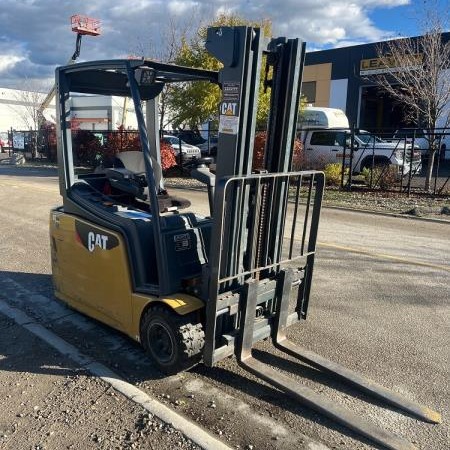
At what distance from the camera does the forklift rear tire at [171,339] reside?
3625mm

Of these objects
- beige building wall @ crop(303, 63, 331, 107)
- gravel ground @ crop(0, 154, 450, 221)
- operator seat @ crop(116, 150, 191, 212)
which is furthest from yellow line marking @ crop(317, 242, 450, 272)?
beige building wall @ crop(303, 63, 331, 107)

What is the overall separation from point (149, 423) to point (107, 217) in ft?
5.83

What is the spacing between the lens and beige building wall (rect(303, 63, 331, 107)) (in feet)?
125

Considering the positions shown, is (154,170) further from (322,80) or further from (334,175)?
(322,80)

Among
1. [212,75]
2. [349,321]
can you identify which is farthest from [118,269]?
[349,321]

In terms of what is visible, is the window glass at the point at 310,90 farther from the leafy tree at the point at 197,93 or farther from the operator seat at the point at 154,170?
the operator seat at the point at 154,170

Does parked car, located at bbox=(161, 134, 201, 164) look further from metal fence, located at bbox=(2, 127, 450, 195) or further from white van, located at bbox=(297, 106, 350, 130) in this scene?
white van, located at bbox=(297, 106, 350, 130)

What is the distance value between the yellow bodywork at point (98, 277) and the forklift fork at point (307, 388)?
447 millimetres

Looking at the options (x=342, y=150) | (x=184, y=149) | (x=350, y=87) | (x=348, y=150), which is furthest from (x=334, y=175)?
(x=350, y=87)

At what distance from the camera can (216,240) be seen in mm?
3328

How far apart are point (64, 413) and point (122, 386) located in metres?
0.48

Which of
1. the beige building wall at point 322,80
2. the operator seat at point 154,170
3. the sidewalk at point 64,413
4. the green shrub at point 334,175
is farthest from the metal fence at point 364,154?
the beige building wall at point 322,80

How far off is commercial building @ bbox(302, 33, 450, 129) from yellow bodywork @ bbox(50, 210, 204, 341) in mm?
32542

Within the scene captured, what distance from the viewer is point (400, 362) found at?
421 centimetres
